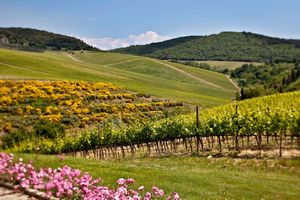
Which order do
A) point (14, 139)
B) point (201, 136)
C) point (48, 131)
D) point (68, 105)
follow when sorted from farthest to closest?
point (68, 105) → point (48, 131) → point (14, 139) → point (201, 136)

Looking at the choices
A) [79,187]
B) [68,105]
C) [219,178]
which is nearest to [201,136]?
[219,178]

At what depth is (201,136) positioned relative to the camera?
3400 centimetres

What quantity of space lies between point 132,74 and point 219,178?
13316 cm

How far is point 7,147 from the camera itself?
46.5m

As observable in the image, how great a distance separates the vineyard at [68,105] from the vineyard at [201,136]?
13926 millimetres

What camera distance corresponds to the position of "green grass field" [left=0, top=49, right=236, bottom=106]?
10469 centimetres

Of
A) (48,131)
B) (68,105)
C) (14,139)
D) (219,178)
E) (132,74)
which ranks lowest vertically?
(14,139)

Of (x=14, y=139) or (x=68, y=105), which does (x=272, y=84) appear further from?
(x=14, y=139)

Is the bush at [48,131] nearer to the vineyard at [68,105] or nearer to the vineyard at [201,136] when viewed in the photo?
the vineyard at [68,105]

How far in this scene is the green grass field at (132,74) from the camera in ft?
343

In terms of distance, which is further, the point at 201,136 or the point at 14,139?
the point at 14,139

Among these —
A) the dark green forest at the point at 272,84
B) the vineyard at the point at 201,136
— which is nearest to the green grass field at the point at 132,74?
the dark green forest at the point at 272,84

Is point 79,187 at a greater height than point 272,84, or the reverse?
point 79,187

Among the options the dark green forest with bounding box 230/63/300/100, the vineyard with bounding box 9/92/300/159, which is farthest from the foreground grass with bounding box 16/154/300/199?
the dark green forest with bounding box 230/63/300/100
